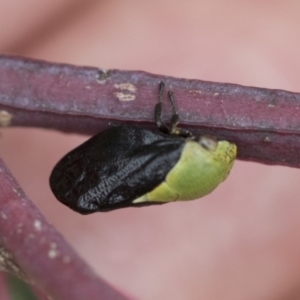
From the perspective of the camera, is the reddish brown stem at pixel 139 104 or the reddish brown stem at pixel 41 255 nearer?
A: the reddish brown stem at pixel 41 255

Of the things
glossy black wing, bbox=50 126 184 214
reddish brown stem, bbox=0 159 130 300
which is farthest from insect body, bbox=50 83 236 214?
reddish brown stem, bbox=0 159 130 300

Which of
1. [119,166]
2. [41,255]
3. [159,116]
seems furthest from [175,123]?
[41,255]

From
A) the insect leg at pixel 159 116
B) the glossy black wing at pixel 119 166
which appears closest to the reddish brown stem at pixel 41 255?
the glossy black wing at pixel 119 166

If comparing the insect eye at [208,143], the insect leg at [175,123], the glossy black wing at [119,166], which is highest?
the insect leg at [175,123]

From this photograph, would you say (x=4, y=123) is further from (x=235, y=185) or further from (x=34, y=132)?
(x=235, y=185)

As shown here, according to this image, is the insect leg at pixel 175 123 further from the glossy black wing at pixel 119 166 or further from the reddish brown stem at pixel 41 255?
the reddish brown stem at pixel 41 255

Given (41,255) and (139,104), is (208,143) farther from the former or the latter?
(41,255)
